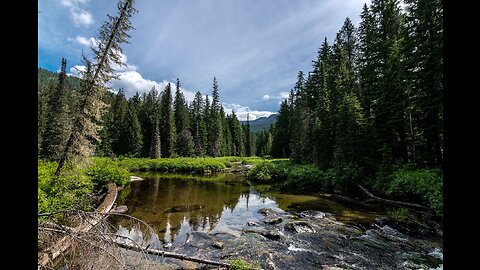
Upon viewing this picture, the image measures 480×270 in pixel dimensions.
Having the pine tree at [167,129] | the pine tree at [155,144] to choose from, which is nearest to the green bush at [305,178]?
the pine tree at [155,144]

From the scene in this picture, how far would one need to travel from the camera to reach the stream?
30.5 feet

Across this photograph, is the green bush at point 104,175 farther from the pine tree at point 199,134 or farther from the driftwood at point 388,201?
the pine tree at point 199,134

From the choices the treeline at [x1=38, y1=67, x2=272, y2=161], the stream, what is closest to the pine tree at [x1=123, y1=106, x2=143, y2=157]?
the treeline at [x1=38, y1=67, x2=272, y2=161]

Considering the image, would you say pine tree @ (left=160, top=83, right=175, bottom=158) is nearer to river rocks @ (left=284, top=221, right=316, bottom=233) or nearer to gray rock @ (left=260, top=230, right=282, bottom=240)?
river rocks @ (left=284, top=221, right=316, bottom=233)

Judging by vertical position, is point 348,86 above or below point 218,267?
above

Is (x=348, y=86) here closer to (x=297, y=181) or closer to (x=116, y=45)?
(x=297, y=181)

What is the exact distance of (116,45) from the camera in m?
14.7

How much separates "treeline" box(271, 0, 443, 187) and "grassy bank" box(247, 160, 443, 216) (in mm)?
519

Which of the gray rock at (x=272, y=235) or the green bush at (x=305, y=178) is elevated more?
the green bush at (x=305, y=178)

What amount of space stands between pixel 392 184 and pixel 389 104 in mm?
8325

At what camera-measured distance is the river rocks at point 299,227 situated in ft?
41.8

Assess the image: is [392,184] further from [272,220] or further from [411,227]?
[272,220]
